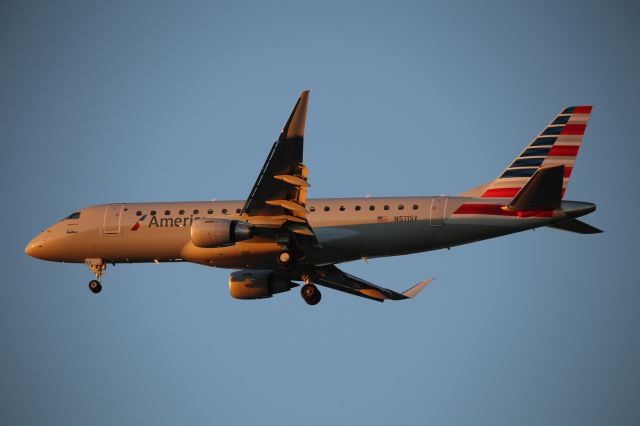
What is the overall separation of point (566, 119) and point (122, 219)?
19070 mm

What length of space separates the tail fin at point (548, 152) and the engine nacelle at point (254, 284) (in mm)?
9956

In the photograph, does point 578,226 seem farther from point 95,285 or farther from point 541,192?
point 95,285

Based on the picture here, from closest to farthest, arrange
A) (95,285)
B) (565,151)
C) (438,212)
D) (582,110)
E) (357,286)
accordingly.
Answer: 1. (438,212)
2. (565,151)
3. (582,110)
4. (95,285)
5. (357,286)

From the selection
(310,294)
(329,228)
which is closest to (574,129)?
(329,228)

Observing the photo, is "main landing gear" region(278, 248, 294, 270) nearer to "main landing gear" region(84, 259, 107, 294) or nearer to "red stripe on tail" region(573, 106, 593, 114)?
"main landing gear" region(84, 259, 107, 294)

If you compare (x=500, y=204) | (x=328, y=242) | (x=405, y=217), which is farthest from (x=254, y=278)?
(x=500, y=204)

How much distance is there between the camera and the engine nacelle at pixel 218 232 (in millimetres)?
38594

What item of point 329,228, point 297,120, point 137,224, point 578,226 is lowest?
point 137,224

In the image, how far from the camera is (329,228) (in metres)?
40.8

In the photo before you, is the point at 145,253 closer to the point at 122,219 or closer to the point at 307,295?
the point at 122,219

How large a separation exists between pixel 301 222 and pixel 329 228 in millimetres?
1998

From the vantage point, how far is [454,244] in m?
40.2

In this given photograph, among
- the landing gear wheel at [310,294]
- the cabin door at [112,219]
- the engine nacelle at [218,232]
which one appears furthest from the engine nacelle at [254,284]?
the engine nacelle at [218,232]

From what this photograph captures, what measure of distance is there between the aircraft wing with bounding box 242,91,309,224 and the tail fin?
26.0ft
